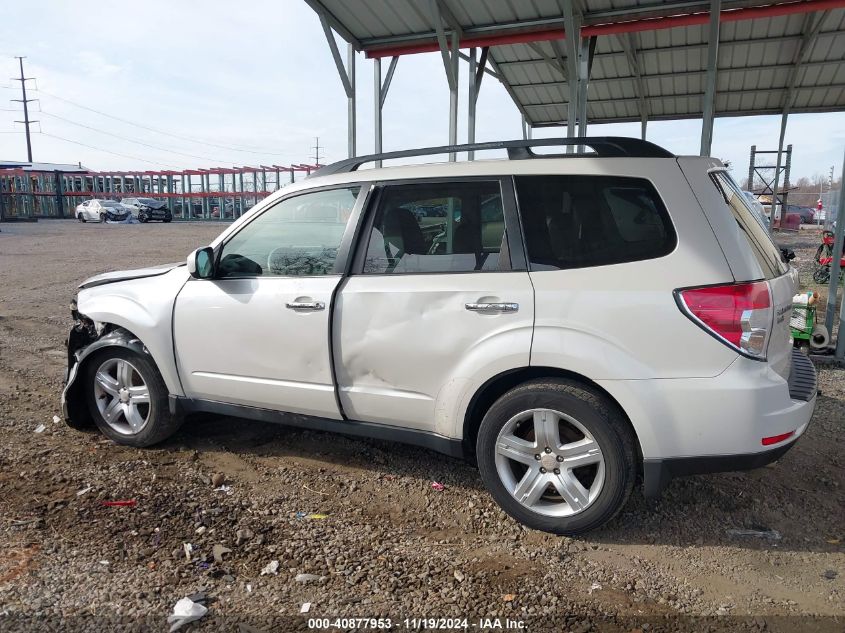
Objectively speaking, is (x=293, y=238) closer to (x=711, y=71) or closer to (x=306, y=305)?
(x=306, y=305)

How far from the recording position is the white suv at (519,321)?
8.85ft

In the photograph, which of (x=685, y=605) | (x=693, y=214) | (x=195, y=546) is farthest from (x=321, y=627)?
(x=693, y=214)

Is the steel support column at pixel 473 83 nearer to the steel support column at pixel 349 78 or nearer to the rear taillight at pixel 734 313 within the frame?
the steel support column at pixel 349 78

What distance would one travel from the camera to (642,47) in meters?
12.0

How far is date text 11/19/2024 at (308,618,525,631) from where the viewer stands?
2.40 m

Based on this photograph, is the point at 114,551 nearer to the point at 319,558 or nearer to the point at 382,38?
the point at 319,558

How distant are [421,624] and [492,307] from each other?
141 centimetres

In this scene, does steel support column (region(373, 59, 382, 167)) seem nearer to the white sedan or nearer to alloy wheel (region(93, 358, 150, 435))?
alloy wheel (region(93, 358, 150, 435))

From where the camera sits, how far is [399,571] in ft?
9.05

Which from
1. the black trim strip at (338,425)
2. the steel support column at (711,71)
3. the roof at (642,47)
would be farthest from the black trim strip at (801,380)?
the roof at (642,47)

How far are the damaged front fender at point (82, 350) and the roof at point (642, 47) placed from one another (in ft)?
22.2

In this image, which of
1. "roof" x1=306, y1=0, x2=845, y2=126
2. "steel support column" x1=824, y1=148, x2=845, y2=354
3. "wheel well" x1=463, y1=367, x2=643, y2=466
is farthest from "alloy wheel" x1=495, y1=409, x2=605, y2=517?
"roof" x1=306, y1=0, x2=845, y2=126

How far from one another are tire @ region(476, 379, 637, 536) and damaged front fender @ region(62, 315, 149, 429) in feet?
7.94

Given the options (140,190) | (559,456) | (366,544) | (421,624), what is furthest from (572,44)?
(140,190)
